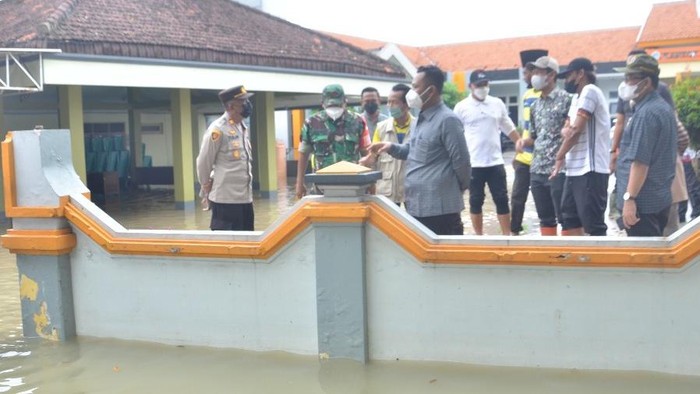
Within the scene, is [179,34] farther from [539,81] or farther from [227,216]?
[539,81]

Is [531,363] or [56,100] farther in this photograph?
[56,100]

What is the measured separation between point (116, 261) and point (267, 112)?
12.1 metres

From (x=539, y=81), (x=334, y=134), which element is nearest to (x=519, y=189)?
(x=539, y=81)

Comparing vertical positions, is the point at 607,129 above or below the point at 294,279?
above

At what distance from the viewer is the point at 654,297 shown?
3902 mm

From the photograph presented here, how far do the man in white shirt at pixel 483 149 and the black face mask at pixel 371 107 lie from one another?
0.78m

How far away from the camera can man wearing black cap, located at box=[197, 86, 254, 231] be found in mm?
5805

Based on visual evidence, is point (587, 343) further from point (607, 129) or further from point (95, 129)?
point (95, 129)

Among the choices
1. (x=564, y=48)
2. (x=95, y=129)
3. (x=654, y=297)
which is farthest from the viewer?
(x=564, y=48)

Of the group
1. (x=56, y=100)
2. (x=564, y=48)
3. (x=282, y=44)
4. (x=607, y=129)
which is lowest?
(x=607, y=129)

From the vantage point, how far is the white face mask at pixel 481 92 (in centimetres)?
680

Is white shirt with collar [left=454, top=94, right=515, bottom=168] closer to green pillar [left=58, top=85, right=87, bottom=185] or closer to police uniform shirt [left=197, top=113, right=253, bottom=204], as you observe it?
police uniform shirt [left=197, top=113, right=253, bottom=204]

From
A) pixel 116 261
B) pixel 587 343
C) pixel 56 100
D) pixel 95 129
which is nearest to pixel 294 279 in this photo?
pixel 116 261

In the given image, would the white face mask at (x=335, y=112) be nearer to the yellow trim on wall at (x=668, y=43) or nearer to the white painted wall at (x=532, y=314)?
the white painted wall at (x=532, y=314)
